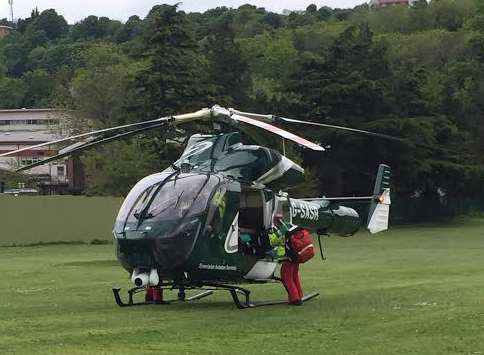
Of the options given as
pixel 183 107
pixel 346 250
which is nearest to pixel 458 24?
pixel 183 107

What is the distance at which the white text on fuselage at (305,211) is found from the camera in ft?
53.3

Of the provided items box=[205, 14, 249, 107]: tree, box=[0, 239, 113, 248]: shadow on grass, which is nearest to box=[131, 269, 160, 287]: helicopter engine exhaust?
box=[0, 239, 113, 248]: shadow on grass

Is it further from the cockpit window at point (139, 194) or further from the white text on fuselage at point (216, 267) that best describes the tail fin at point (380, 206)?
the cockpit window at point (139, 194)

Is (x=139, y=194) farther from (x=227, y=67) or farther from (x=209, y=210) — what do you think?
(x=227, y=67)

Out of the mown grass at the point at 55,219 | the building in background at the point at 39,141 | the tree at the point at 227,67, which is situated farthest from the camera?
the building in background at the point at 39,141

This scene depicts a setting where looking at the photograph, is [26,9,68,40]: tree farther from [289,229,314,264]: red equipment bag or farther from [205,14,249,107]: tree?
[289,229,314,264]: red equipment bag

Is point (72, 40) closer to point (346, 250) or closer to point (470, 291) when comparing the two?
point (346, 250)

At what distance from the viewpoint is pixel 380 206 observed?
729 inches

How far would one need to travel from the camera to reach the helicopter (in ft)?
44.7

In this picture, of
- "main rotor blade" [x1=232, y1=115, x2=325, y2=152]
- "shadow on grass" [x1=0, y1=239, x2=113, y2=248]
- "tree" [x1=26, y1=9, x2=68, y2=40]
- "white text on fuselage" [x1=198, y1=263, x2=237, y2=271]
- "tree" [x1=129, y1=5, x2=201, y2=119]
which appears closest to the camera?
"main rotor blade" [x1=232, y1=115, x2=325, y2=152]

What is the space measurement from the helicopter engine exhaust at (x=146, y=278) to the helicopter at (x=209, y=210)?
1cm

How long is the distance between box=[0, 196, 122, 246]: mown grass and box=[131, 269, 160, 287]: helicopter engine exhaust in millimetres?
26886

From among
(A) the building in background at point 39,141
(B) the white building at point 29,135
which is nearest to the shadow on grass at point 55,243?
(A) the building in background at point 39,141

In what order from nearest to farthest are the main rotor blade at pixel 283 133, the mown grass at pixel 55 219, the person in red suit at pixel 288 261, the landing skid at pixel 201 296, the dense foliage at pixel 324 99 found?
the main rotor blade at pixel 283 133 < the landing skid at pixel 201 296 < the person in red suit at pixel 288 261 < the mown grass at pixel 55 219 < the dense foliage at pixel 324 99
